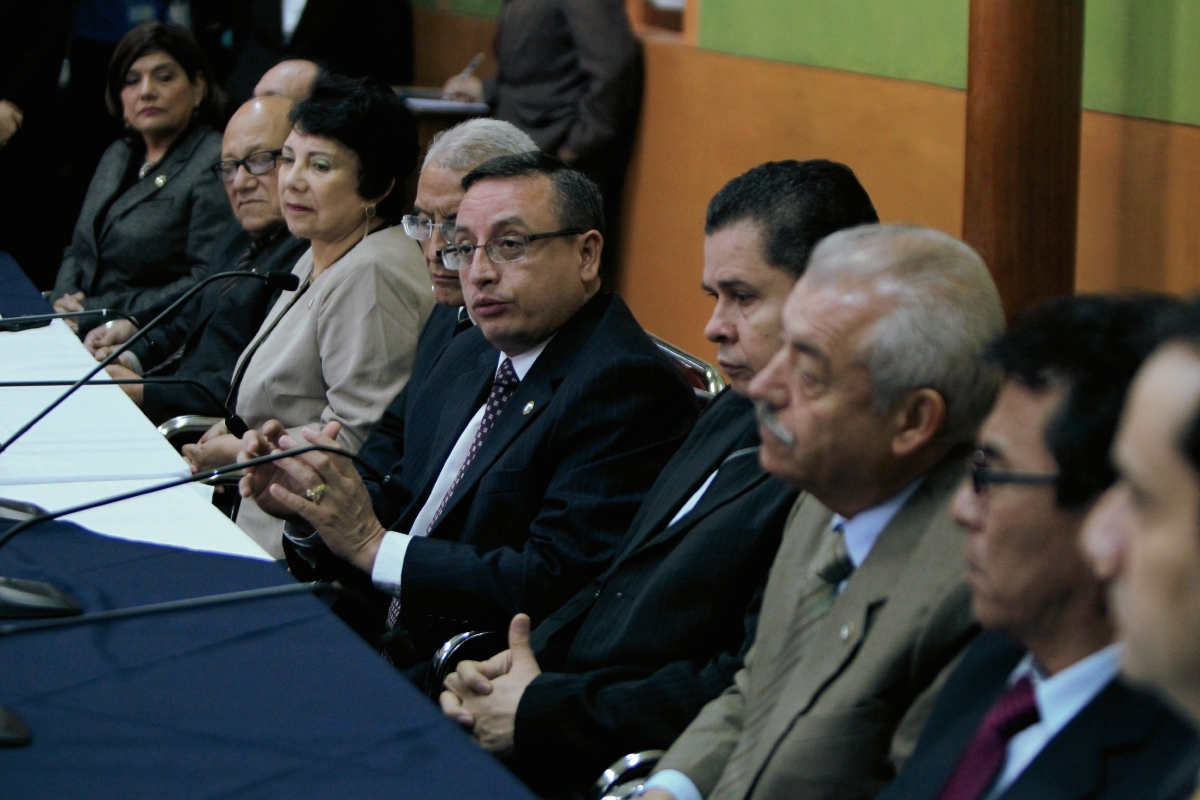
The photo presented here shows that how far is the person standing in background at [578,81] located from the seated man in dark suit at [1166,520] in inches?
158

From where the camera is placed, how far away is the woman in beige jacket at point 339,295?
288cm

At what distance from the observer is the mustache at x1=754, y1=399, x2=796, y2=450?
1566 mm

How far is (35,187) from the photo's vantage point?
593cm

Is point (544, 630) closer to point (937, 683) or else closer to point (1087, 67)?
point (937, 683)

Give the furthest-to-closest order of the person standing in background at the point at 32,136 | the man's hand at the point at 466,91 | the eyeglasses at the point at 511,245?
the person standing in background at the point at 32,136
the man's hand at the point at 466,91
the eyeglasses at the point at 511,245

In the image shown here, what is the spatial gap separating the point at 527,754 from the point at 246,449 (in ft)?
2.63

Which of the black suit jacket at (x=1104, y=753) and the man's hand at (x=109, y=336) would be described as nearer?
the black suit jacket at (x=1104, y=753)

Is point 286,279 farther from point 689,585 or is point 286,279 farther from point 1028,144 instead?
point 1028,144

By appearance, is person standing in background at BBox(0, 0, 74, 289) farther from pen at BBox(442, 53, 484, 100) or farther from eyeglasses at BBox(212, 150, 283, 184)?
eyeglasses at BBox(212, 150, 283, 184)

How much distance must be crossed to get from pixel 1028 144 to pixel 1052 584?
6.20ft

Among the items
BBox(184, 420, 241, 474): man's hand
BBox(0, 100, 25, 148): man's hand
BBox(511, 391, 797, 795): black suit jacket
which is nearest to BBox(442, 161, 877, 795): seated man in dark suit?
BBox(511, 391, 797, 795): black suit jacket

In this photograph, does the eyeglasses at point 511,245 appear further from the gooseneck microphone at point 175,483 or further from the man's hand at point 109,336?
the man's hand at point 109,336

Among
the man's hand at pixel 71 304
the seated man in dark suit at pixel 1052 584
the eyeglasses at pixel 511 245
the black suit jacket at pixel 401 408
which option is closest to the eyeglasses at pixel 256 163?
the man's hand at pixel 71 304

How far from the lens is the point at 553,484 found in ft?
7.34
